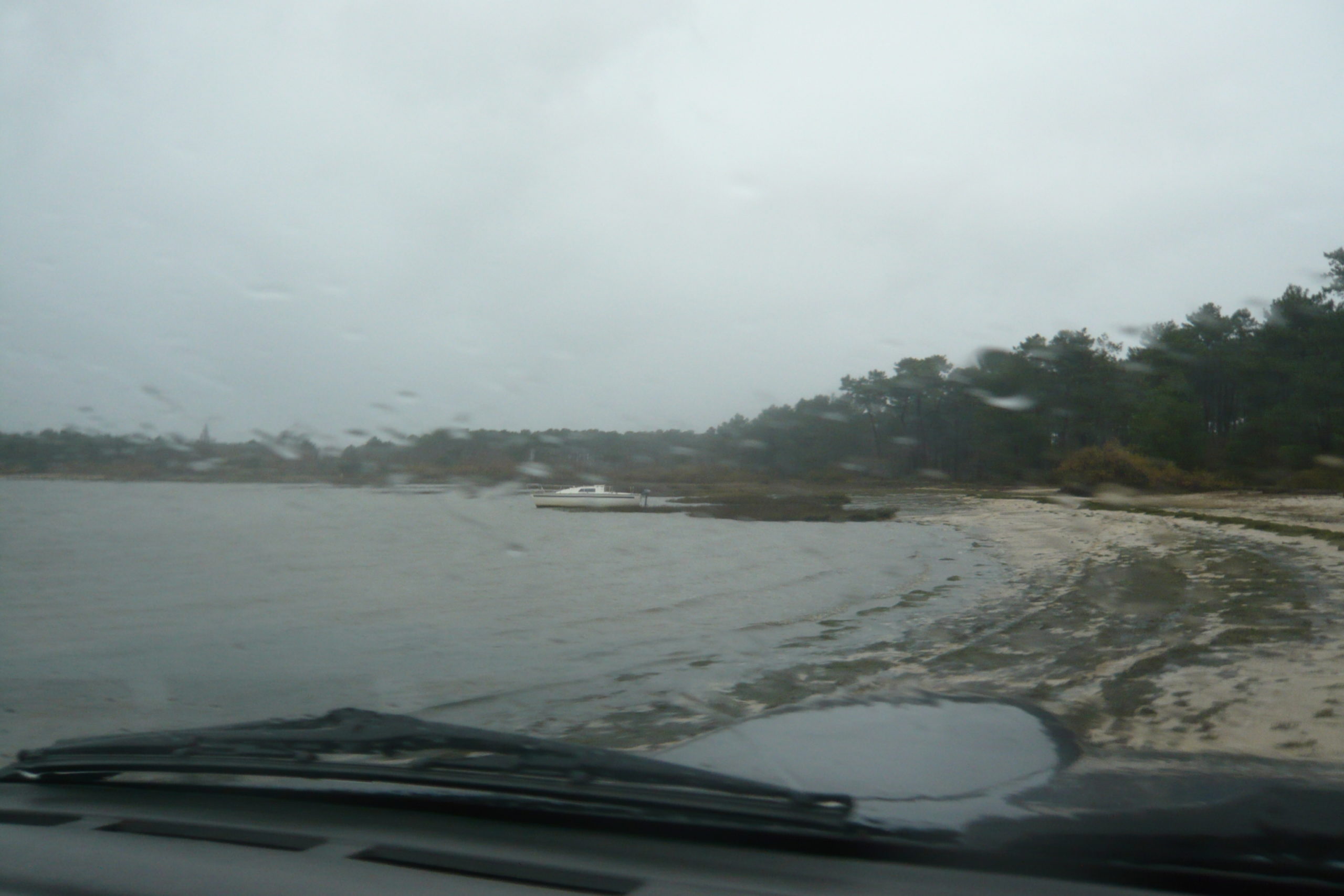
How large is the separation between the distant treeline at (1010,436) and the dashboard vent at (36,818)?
41.7 feet

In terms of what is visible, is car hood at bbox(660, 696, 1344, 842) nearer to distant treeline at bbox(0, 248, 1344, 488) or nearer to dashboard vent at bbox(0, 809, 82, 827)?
dashboard vent at bbox(0, 809, 82, 827)

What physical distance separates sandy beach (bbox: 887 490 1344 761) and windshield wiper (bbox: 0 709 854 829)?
2733 millimetres

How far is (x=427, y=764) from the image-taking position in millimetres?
2242

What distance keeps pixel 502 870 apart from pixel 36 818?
49.6 inches

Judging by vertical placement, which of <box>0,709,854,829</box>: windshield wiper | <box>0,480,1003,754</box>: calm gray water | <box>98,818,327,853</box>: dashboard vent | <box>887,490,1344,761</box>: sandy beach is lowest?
<box>0,480,1003,754</box>: calm gray water

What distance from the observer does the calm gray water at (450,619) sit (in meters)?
5.72

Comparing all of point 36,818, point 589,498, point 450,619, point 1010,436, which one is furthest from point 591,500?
point 36,818

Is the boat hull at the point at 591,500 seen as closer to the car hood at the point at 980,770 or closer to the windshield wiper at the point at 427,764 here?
the car hood at the point at 980,770

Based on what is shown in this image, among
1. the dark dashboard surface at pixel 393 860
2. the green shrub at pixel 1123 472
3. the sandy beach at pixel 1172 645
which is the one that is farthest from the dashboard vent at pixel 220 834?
the green shrub at pixel 1123 472

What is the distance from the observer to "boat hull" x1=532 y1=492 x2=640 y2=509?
3048cm

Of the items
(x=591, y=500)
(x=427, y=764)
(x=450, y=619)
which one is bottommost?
(x=450, y=619)

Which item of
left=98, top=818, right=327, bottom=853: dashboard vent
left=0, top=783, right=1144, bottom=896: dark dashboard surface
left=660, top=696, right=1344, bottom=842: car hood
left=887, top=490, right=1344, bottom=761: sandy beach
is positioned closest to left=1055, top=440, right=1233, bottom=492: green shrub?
left=887, top=490, right=1344, bottom=761: sandy beach

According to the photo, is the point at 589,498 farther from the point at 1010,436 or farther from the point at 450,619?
the point at 450,619

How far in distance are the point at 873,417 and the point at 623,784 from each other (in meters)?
25.0
